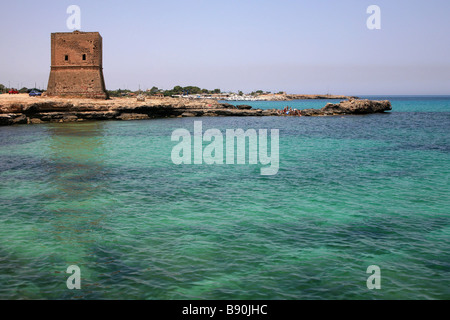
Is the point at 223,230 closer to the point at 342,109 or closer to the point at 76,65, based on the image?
the point at 76,65

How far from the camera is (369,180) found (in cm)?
1535

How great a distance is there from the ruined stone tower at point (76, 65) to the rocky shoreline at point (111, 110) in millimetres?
2813

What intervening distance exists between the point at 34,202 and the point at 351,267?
9.47 m

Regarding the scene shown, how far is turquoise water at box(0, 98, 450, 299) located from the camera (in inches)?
275

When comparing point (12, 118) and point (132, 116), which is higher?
point (132, 116)

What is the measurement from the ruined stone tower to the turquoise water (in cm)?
3259

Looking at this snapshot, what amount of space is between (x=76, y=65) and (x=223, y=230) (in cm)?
4522

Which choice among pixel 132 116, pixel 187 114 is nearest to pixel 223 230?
pixel 132 116

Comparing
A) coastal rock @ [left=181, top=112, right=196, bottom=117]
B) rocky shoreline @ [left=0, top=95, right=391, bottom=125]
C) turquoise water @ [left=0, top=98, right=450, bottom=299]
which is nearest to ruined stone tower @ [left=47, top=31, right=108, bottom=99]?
rocky shoreline @ [left=0, top=95, right=391, bottom=125]

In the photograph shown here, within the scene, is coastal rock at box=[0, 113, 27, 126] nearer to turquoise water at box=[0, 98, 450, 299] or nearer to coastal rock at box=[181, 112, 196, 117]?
coastal rock at box=[181, 112, 196, 117]

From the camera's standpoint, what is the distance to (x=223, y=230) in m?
9.73
